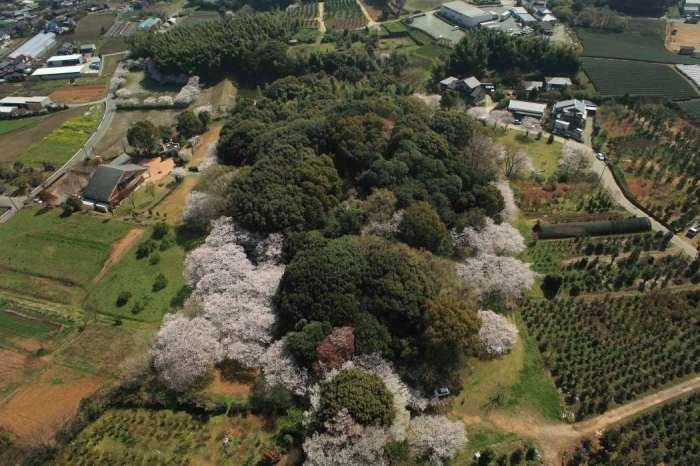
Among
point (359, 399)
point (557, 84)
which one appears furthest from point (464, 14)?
point (359, 399)

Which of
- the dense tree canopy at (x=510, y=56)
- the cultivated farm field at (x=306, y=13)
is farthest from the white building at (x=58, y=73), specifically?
the dense tree canopy at (x=510, y=56)

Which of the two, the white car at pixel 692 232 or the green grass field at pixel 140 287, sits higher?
the white car at pixel 692 232

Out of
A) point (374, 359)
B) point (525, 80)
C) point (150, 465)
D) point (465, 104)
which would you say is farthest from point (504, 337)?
point (525, 80)

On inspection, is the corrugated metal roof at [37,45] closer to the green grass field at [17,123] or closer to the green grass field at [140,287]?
the green grass field at [17,123]

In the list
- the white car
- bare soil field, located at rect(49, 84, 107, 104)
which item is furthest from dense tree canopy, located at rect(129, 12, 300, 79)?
the white car

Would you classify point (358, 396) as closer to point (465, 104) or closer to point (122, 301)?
point (122, 301)

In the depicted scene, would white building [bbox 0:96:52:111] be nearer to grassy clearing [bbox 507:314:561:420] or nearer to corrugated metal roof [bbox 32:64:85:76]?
corrugated metal roof [bbox 32:64:85:76]

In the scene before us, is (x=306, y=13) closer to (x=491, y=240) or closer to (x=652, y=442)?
(x=491, y=240)

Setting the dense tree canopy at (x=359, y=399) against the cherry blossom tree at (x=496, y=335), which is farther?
the cherry blossom tree at (x=496, y=335)
